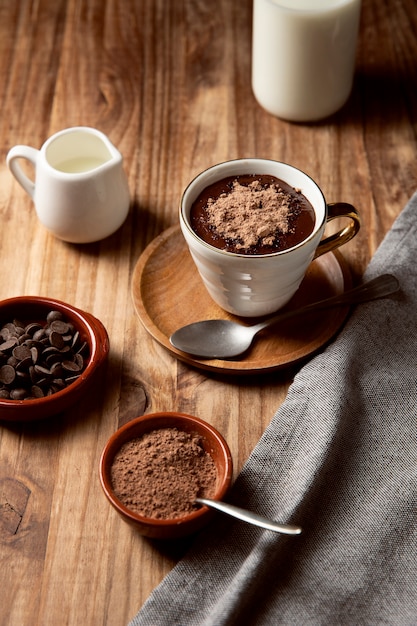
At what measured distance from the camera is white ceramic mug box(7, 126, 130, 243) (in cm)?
146

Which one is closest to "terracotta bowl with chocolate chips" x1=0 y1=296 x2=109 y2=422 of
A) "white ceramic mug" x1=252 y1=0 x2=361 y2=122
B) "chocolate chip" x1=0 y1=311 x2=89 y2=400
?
"chocolate chip" x1=0 y1=311 x2=89 y2=400

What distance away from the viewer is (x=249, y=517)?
1073 millimetres

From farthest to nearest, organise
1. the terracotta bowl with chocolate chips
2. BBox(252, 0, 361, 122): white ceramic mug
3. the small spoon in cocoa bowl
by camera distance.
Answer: BBox(252, 0, 361, 122): white ceramic mug
the small spoon in cocoa bowl
the terracotta bowl with chocolate chips

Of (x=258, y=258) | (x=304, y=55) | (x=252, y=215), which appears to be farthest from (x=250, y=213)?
(x=304, y=55)

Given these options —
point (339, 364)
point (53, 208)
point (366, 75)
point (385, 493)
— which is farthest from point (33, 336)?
point (366, 75)

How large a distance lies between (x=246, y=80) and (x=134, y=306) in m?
0.82

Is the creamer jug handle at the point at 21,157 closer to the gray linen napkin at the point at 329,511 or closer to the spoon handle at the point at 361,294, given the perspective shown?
the spoon handle at the point at 361,294

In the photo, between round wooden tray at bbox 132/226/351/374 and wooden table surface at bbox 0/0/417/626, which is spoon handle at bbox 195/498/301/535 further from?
round wooden tray at bbox 132/226/351/374

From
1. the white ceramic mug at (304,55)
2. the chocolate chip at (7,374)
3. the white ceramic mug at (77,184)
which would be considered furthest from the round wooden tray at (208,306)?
the white ceramic mug at (304,55)

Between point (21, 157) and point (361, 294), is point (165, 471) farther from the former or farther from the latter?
point (21, 157)

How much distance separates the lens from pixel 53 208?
1.49m

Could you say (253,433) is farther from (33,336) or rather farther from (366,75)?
(366,75)

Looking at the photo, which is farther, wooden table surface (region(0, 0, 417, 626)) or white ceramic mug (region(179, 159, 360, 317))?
white ceramic mug (region(179, 159, 360, 317))

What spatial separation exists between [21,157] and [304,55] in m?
0.66
